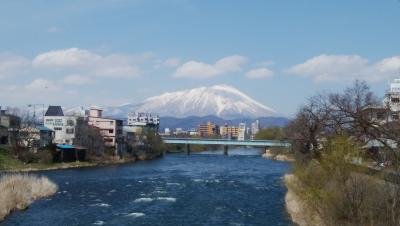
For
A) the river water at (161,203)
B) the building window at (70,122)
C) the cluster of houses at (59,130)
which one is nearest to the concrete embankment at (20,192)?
the river water at (161,203)

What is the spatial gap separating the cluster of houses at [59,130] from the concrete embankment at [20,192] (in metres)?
21.5

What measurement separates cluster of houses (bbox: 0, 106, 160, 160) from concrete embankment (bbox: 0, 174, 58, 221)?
21.5 metres

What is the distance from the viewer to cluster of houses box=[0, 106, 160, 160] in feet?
161

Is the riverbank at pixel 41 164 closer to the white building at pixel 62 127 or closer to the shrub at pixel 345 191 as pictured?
the white building at pixel 62 127

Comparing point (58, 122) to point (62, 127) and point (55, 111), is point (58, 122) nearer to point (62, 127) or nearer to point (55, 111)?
point (62, 127)

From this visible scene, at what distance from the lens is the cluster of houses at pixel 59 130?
49219mm

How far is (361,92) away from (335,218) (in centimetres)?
739

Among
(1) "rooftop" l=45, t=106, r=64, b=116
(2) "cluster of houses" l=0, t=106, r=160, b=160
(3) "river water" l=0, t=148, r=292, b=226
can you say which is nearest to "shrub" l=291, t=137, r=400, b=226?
(3) "river water" l=0, t=148, r=292, b=226

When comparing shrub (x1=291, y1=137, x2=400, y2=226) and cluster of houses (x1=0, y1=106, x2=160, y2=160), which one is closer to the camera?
shrub (x1=291, y1=137, x2=400, y2=226)

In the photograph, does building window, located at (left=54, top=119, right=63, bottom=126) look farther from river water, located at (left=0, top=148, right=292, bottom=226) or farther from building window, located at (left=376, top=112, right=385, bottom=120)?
building window, located at (left=376, top=112, right=385, bottom=120)

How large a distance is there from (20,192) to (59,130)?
35747 mm

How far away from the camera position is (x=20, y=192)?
23.5 metres

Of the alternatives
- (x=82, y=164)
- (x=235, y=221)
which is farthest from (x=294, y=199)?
(x=82, y=164)

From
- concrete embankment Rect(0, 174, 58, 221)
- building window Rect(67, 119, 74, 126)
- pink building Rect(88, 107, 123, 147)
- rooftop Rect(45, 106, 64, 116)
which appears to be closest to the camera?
concrete embankment Rect(0, 174, 58, 221)
